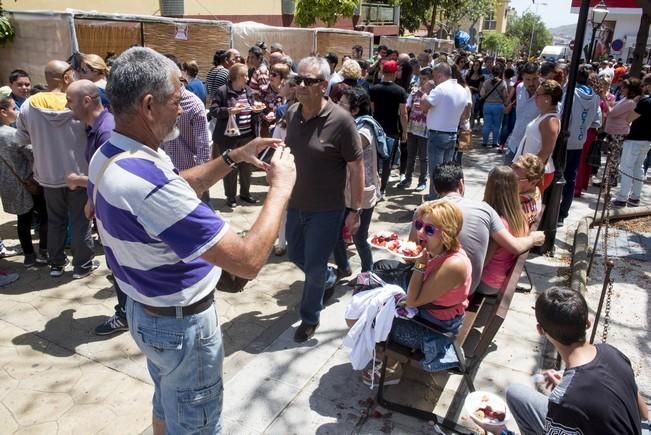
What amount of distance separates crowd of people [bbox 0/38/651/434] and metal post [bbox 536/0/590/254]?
0.51 ft

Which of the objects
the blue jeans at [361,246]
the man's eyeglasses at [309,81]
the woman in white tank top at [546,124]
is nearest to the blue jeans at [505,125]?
the woman in white tank top at [546,124]

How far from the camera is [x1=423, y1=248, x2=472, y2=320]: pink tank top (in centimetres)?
297

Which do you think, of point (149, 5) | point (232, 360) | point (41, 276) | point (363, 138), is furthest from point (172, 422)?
point (149, 5)

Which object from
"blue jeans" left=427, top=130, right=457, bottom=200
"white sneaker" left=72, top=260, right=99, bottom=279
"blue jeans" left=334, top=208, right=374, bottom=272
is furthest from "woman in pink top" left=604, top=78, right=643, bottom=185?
"white sneaker" left=72, top=260, right=99, bottom=279

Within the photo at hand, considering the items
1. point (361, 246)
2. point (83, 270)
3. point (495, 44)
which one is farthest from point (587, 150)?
point (495, 44)

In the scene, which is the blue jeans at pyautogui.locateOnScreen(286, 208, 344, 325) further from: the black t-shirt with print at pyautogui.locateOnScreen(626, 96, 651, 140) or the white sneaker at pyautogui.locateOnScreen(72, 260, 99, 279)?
the black t-shirt with print at pyautogui.locateOnScreen(626, 96, 651, 140)

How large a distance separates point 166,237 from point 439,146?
5.55 meters

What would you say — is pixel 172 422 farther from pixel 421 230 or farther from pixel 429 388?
pixel 429 388

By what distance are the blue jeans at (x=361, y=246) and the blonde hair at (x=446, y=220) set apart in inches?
70.1

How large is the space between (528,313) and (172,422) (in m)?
3.44

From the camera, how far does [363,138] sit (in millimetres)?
4707

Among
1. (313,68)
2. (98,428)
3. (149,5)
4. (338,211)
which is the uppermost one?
(149,5)

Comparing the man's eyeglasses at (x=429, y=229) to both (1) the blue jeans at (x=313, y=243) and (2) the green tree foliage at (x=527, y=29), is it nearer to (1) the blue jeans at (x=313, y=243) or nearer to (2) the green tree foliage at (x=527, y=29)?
(1) the blue jeans at (x=313, y=243)

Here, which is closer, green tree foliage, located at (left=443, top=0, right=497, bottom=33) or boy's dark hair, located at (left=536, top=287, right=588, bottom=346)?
boy's dark hair, located at (left=536, top=287, right=588, bottom=346)
